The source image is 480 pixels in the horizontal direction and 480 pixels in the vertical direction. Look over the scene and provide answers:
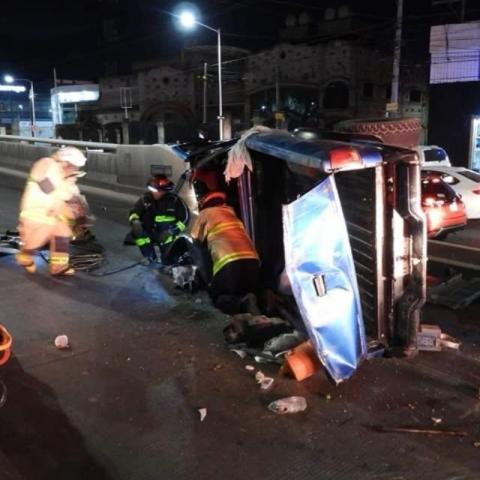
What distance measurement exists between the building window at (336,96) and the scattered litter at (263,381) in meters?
42.4

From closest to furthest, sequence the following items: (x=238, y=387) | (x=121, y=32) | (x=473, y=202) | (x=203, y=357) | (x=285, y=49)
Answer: (x=238, y=387) < (x=203, y=357) < (x=473, y=202) < (x=285, y=49) < (x=121, y=32)

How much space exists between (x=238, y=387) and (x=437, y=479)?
5.60 feet

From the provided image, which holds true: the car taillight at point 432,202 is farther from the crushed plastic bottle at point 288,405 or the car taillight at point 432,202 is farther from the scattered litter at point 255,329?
the crushed plastic bottle at point 288,405

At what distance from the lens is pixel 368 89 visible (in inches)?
1807

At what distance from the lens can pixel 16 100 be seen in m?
90.1

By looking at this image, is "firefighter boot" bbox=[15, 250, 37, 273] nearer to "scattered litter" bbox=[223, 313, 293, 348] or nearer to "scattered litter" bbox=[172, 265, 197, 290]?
"scattered litter" bbox=[172, 265, 197, 290]

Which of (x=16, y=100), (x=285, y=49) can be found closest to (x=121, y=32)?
(x=16, y=100)

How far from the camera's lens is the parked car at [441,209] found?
1072cm

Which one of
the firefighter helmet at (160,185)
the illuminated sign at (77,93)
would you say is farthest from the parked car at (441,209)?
the illuminated sign at (77,93)

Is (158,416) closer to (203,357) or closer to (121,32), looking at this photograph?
(203,357)

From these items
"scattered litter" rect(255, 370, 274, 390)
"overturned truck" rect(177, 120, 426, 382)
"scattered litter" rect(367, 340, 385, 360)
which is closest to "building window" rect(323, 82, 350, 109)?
"overturned truck" rect(177, 120, 426, 382)

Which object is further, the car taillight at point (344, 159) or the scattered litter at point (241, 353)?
the scattered litter at point (241, 353)

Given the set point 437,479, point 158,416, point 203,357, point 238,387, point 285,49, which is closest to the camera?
point 437,479

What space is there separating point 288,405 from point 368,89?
44.2m
